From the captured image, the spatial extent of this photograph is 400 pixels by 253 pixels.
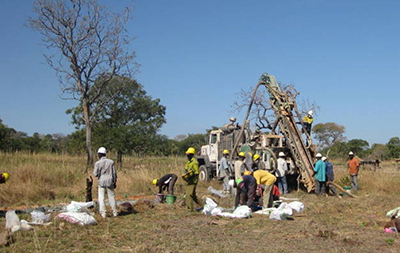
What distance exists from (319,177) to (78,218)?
29.2ft

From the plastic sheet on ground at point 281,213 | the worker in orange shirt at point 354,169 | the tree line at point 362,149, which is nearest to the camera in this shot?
the plastic sheet on ground at point 281,213

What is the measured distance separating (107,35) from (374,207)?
536 inches

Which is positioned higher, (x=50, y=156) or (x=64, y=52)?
(x=64, y=52)

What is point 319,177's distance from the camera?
15000 millimetres

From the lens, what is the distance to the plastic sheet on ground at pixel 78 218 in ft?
30.0

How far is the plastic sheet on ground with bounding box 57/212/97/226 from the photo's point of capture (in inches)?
360

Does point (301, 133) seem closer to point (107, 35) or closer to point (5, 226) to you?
point (107, 35)

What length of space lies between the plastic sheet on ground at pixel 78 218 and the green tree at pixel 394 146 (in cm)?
3422

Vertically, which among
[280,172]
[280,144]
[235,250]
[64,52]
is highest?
[64,52]

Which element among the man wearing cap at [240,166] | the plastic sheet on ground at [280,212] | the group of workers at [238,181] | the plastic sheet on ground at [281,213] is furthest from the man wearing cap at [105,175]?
the man wearing cap at [240,166]

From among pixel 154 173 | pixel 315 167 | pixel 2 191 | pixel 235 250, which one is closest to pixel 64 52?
pixel 154 173

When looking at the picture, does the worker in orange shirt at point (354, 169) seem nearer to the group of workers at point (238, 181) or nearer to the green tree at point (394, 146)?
the group of workers at point (238, 181)

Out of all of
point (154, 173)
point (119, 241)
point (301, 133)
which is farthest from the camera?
point (154, 173)

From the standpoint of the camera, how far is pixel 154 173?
701 inches
